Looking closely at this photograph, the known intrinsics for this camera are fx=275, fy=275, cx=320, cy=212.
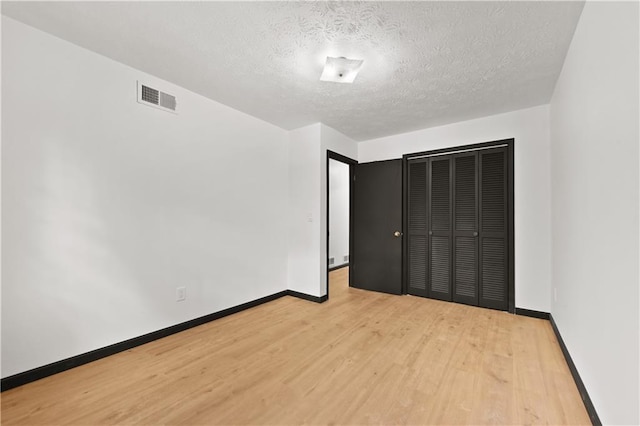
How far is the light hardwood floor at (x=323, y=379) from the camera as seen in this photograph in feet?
5.27

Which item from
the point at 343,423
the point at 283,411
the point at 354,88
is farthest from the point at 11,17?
the point at 343,423

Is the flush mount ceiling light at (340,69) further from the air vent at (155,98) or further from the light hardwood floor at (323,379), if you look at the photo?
the light hardwood floor at (323,379)

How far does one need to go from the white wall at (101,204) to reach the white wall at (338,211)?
9.99 feet

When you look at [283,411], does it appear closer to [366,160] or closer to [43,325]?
[43,325]

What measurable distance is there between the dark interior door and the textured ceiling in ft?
4.40

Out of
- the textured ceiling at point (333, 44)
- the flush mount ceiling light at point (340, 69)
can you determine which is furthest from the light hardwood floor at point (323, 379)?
the textured ceiling at point (333, 44)

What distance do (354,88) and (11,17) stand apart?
2575mm

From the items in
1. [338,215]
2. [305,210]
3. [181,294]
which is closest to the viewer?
[181,294]

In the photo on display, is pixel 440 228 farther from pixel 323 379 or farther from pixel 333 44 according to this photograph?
pixel 333 44

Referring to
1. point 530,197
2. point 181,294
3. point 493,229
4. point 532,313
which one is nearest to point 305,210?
point 181,294

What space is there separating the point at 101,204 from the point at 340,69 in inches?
87.4

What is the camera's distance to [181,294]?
2758 mm

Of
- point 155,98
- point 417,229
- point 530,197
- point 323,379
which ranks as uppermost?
point 155,98

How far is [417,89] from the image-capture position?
2754 mm
